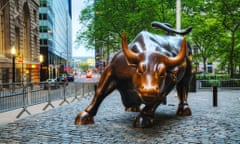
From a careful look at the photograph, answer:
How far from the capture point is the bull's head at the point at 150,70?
615 cm

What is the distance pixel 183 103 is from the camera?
33.6ft

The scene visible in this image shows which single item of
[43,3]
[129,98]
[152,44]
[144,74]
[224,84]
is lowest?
[224,84]

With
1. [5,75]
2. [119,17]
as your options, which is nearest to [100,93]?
[119,17]

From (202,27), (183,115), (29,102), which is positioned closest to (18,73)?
(202,27)

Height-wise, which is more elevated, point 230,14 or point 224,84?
point 230,14

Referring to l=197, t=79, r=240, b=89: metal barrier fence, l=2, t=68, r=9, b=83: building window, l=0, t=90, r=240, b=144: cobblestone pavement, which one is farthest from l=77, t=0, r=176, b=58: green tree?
l=0, t=90, r=240, b=144: cobblestone pavement

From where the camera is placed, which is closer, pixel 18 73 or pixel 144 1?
pixel 144 1

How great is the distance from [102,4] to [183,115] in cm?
2346

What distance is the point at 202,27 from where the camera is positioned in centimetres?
3216

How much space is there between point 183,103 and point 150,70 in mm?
4221

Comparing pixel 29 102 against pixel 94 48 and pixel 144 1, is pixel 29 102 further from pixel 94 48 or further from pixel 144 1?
pixel 94 48

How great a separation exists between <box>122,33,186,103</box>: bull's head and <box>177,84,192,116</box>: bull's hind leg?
371 centimetres

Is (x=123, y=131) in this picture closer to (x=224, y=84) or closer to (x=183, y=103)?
(x=183, y=103)

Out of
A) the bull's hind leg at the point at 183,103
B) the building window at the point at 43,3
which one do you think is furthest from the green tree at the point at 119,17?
the building window at the point at 43,3
